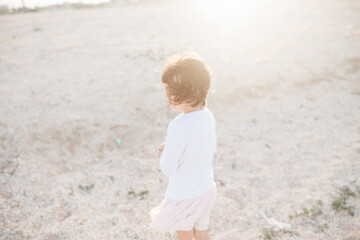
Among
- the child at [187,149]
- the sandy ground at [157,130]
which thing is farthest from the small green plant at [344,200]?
the child at [187,149]

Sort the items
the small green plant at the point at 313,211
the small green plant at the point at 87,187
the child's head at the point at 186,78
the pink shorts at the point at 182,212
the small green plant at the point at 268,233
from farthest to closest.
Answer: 1. the small green plant at the point at 87,187
2. the small green plant at the point at 313,211
3. the small green plant at the point at 268,233
4. the pink shorts at the point at 182,212
5. the child's head at the point at 186,78

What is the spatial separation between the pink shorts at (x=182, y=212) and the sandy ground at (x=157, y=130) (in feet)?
2.88

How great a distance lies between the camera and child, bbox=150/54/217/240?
1.48 metres

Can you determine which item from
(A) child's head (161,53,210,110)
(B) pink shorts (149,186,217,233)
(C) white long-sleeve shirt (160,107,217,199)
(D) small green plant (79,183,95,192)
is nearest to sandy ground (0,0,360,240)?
(D) small green plant (79,183,95,192)

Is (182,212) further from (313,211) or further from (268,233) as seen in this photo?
(313,211)

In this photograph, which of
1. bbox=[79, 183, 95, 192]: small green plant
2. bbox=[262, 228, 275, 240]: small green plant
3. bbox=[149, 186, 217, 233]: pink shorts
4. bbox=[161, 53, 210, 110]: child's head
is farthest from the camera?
bbox=[79, 183, 95, 192]: small green plant

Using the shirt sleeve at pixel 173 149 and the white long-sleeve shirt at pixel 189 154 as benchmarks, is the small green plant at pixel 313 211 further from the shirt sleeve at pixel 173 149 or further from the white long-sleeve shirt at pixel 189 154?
the shirt sleeve at pixel 173 149

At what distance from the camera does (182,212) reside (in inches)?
68.6

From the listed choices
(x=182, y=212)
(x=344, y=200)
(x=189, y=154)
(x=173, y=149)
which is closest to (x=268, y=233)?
(x=344, y=200)

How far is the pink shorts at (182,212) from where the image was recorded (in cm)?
173

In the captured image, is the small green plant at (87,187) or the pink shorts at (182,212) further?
the small green plant at (87,187)

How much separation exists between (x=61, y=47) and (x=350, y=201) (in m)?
7.61

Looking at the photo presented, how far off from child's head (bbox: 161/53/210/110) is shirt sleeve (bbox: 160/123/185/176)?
18cm

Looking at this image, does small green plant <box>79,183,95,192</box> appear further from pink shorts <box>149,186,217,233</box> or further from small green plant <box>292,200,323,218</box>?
small green plant <box>292,200,323,218</box>
